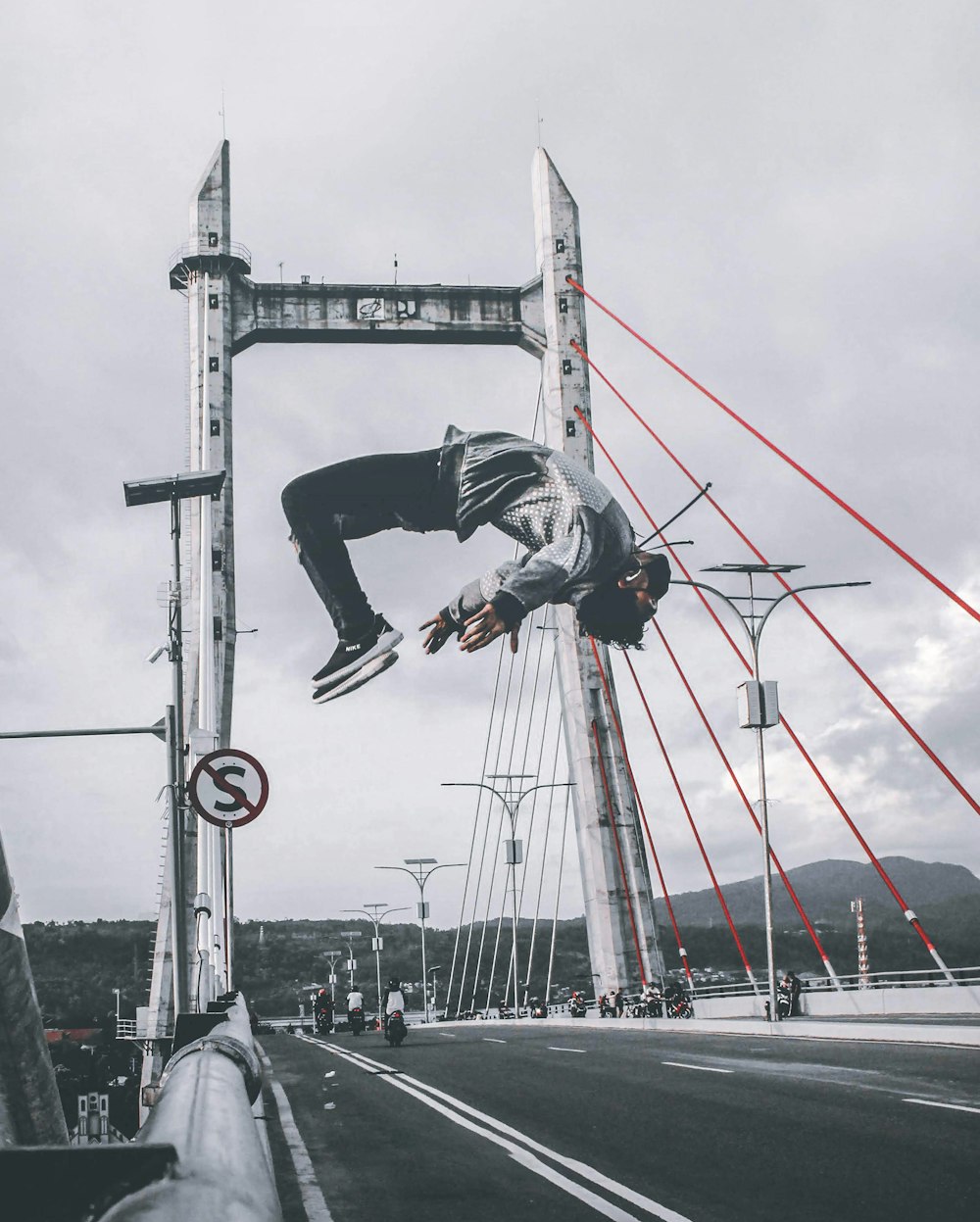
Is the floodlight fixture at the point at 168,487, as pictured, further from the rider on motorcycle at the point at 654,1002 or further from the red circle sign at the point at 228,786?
the rider on motorcycle at the point at 654,1002

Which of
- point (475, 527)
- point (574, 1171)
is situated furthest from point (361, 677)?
point (574, 1171)

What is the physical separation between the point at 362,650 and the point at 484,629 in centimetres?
435

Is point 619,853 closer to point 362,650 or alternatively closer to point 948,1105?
point 362,650

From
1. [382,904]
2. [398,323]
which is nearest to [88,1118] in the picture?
[398,323]

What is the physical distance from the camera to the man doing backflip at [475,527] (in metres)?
42.8

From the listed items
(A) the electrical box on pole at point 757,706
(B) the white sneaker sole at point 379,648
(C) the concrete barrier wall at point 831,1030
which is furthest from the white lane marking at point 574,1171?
(B) the white sneaker sole at point 379,648

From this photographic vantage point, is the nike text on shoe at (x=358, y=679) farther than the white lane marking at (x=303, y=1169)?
Yes

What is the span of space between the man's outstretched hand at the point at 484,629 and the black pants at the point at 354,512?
337 cm

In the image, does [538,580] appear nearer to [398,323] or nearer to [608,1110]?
[398,323]

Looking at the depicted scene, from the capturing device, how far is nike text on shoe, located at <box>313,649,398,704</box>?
45375 millimetres

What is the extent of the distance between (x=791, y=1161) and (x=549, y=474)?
3563cm

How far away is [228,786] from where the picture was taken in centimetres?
1490

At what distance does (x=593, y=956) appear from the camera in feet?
134

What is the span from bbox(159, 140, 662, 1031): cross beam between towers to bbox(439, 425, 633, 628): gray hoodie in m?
0.98
